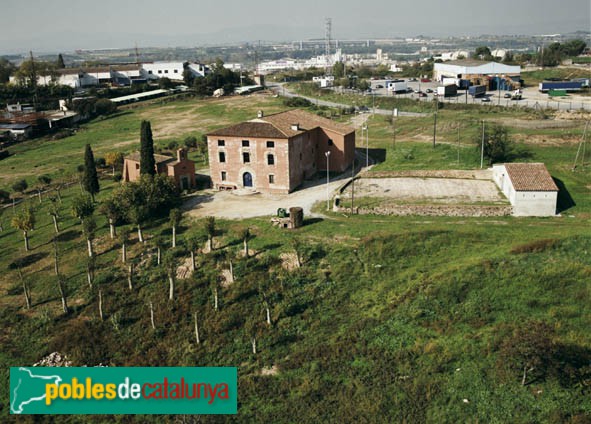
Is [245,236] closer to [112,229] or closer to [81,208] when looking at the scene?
[112,229]

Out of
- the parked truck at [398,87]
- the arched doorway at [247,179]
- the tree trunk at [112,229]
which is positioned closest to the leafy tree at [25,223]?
the tree trunk at [112,229]

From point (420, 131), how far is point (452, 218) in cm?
3712

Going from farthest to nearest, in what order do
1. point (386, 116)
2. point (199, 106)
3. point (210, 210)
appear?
point (199, 106) < point (386, 116) < point (210, 210)

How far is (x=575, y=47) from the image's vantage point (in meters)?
178

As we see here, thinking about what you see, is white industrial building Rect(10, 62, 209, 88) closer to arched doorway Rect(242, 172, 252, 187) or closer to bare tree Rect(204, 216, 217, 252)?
arched doorway Rect(242, 172, 252, 187)

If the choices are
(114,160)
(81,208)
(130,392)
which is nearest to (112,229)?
(81,208)

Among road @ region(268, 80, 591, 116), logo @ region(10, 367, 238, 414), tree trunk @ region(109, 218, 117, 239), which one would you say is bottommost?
logo @ region(10, 367, 238, 414)

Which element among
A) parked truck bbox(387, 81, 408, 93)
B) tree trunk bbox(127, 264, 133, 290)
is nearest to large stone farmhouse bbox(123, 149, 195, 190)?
tree trunk bbox(127, 264, 133, 290)

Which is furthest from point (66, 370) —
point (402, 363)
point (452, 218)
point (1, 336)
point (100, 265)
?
point (452, 218)

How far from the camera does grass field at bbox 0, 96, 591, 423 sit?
92.2 feet

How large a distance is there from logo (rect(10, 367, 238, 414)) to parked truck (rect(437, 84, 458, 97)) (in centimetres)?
Answer: 9396

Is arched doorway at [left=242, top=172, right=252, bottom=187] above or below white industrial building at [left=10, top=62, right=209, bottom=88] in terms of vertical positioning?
below

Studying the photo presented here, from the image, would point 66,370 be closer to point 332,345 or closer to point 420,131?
point 332,345

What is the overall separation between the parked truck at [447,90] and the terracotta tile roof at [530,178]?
63.6 meters
